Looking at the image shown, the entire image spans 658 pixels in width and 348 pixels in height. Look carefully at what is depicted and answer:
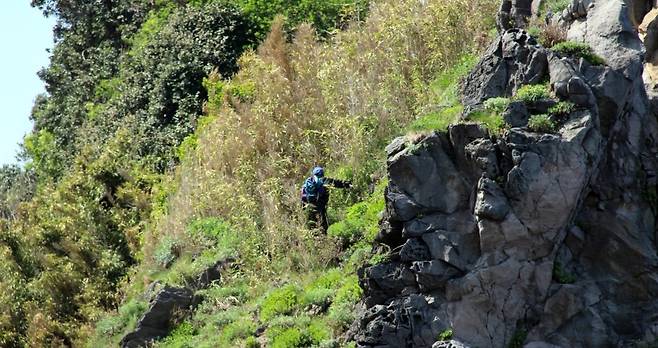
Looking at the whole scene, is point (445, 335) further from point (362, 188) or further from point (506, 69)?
point (362, 188)

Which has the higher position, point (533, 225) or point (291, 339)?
point (533, 225)

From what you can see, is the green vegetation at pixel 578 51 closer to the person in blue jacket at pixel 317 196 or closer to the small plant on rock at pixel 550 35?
the small plant on rock at pixel 550 35

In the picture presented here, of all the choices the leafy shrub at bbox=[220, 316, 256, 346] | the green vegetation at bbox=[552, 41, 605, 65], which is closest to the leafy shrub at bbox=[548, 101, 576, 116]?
the green vegetation at bbox=[552, 41, 605, 65]

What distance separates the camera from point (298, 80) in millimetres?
27781

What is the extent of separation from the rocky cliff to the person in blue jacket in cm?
363

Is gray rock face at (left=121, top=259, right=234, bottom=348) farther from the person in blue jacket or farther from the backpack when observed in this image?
the backpack

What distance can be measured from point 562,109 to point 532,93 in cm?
55

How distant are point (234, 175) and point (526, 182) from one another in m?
9.91

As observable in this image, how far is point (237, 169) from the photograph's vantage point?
84.9 feet

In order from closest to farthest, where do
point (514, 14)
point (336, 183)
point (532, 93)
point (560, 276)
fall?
point (560, 276), point (532, 93), point (514, 14), point (336, 183)

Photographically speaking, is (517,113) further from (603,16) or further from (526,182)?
(603,16)

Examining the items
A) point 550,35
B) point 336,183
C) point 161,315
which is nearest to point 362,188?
point 336,183

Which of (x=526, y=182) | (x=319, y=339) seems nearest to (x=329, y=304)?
(x=319, y=339)

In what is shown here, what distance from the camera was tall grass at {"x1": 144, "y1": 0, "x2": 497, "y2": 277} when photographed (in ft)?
77.5
